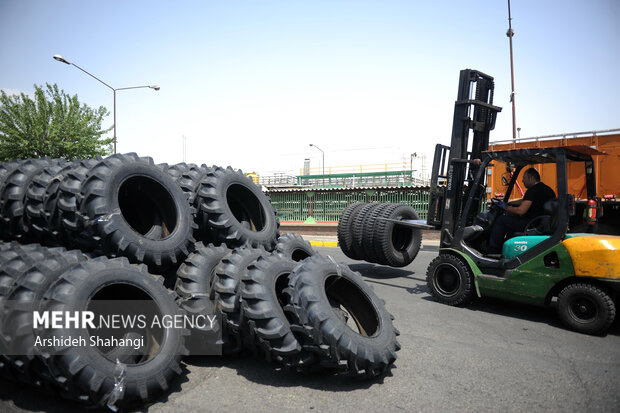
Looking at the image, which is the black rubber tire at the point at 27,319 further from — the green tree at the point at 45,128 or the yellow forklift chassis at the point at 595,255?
the green tree at the point at 45,128

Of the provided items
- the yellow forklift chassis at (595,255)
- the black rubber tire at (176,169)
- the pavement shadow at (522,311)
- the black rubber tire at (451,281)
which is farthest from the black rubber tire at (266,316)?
the yellow forklift chassis at (595,255)

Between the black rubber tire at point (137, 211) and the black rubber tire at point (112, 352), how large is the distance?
69 cm

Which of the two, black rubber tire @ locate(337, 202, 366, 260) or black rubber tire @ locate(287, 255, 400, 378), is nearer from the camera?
black rubber tire @ locate(287, 255, 400, 378)

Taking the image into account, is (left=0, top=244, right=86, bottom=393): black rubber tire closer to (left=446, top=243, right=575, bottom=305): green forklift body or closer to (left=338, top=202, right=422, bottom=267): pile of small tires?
(left=446, top=243, right=575, bottom=305): green forklift body

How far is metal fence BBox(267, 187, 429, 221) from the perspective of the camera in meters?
20.6

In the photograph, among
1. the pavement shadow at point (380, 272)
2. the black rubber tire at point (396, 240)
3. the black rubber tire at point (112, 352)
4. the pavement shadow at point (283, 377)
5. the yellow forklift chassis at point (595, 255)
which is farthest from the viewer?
the pavement shadow at point (380, 272)

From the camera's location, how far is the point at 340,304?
512 centimetres

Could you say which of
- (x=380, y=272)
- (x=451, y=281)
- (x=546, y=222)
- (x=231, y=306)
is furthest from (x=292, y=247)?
(x=380, y=272)

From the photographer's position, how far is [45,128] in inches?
1085

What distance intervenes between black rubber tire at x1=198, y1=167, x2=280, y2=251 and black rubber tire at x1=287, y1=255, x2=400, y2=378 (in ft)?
5.72

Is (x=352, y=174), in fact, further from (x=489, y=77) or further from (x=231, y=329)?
(x=231, y=329)

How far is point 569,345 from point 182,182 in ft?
19.7

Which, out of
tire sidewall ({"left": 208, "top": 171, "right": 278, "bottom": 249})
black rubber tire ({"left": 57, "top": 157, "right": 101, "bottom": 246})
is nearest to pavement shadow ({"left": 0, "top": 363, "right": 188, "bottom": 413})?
black rubber tire ({"left": 57, "top": 157, "right": 101, "bottom": 246})

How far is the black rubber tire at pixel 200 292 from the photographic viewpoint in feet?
13.5
